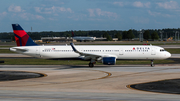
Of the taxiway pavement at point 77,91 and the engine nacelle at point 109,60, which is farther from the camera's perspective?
the engine nacelle at point 109,60

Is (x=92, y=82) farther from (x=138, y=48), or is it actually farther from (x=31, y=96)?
(x=138, y=48)

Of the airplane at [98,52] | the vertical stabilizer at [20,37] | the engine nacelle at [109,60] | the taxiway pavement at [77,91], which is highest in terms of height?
the vertical stabilizer at [20,37]

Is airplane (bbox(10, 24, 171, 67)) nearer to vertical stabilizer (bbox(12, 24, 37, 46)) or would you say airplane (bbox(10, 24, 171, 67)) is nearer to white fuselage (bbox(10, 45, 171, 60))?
white fuselage (bbox(10, 45, 171, 60))

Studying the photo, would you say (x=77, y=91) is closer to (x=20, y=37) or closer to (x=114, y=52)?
(x=114, y=52)

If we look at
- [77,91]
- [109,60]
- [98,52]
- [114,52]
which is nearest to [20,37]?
[98,52]

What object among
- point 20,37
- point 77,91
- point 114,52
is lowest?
point 77,91

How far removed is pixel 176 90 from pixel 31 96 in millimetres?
14218

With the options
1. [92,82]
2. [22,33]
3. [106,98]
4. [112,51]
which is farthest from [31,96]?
[22,33]

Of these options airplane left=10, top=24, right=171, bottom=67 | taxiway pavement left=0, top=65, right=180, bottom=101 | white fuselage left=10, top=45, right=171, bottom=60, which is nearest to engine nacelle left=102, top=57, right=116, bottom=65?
airplane left=10, top=24, right=171, bottom=67

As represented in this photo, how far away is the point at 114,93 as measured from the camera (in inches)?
940

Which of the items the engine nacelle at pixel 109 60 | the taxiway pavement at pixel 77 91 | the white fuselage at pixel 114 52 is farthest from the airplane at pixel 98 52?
the taxiway pavement at pixel 77 91

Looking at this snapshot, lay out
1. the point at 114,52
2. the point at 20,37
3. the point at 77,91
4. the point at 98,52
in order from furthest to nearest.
→ the point at 20,37, the point at 98,52, the point at 114,52, the point at 77,91

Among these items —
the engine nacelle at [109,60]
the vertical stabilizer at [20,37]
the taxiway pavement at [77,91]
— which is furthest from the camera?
the vertical stabilizer at [20,37]

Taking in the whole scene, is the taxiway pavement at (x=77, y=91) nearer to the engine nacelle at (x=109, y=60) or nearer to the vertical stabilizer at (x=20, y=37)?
the engine nacelle at (x=109, y=60)
